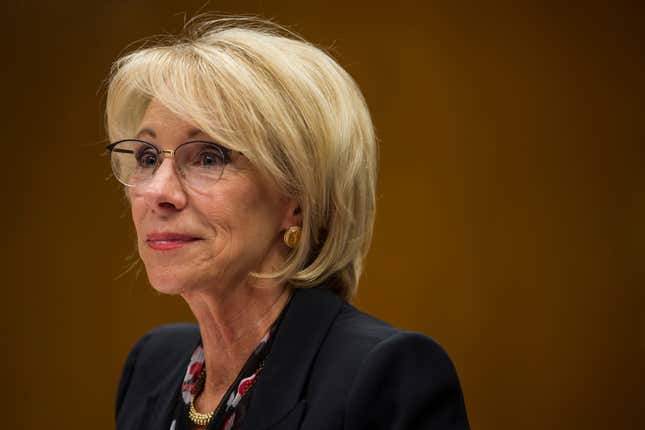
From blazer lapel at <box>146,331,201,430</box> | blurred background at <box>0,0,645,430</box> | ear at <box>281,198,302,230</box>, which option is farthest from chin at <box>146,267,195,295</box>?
blurred background at <box>0,0,645,430</box>

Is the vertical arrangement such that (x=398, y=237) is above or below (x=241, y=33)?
below

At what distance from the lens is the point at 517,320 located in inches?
104

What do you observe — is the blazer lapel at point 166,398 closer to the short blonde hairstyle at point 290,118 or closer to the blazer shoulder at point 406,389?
the short blonde hairstyle at point 290,118

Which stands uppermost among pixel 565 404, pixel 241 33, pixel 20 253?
pixel 241 33

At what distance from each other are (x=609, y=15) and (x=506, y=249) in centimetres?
80

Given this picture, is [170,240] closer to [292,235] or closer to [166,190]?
[166,190]

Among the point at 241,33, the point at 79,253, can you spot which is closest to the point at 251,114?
the point at 241,33

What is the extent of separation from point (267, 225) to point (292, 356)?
10.8 inches

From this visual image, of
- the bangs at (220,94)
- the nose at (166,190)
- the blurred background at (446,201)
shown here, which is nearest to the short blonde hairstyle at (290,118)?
the bangs at (220,94)

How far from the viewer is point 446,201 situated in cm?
274

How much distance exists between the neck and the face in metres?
0.05

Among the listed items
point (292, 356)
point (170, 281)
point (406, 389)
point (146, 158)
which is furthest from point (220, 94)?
point (406, 389)

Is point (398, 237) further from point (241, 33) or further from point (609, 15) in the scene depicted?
point (241, 33)

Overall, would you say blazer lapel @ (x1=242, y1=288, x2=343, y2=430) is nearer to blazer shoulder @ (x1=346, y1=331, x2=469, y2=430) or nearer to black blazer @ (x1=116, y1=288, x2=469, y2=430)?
black blazer @ (x1=116, y1=288, x2=469, y2=430)
